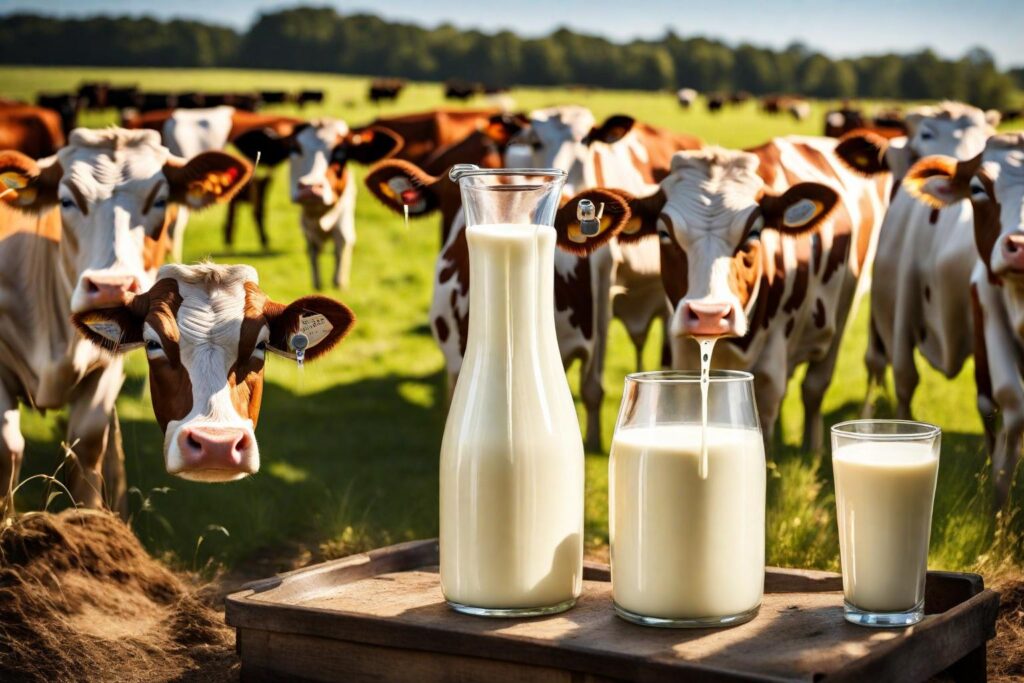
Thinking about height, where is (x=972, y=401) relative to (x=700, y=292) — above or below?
below

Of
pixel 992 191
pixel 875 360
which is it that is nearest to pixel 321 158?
pixel 875 360

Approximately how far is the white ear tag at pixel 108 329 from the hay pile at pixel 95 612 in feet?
2.30

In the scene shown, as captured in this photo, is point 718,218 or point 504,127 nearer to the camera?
point 718,218

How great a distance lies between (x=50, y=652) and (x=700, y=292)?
2829 mm

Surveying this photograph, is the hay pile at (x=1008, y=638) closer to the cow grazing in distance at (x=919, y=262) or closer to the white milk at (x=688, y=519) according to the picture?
the white milk at (x=688, y=519)

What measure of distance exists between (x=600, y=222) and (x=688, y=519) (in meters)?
1.82

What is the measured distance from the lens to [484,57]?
128ft

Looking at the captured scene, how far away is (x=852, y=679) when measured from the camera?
2486 millimetres

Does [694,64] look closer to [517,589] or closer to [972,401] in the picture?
[972,401]

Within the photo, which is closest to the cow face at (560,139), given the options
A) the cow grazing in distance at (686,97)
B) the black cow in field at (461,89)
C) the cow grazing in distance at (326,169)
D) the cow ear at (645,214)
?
the cow ear at (645,214)


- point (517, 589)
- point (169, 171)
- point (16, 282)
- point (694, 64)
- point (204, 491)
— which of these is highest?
point (694, 64)

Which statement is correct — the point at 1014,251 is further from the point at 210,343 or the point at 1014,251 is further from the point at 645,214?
the point at 210,343

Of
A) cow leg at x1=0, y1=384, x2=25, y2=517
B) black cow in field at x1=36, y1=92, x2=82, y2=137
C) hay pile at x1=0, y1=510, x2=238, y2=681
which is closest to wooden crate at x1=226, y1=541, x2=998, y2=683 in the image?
hay pile at x1=0, y1=510, x2=238, y2=681

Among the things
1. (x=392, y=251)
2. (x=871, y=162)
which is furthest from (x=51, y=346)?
(x=392, y=251)
